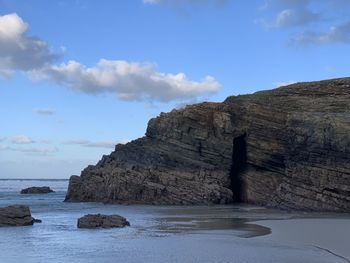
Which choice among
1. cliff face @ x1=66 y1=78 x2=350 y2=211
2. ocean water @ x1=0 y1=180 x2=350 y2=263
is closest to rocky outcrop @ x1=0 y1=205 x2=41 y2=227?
ocean water @ x1=0 y1=180 x2=350 y2=263

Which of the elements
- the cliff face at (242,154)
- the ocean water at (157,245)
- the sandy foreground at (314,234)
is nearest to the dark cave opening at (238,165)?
the cliff face at (242,154)

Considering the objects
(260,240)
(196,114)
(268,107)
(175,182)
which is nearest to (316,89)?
(268,107)

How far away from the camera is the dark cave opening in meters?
52.3

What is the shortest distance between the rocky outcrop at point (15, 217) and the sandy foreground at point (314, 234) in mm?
13010

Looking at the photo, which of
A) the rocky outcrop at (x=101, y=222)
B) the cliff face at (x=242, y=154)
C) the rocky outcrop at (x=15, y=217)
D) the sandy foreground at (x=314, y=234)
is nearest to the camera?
the sandy foreground at (x=314, y=234)

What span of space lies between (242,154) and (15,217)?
27.2 meters

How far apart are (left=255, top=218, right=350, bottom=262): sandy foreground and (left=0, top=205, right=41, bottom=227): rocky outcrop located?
13010mm

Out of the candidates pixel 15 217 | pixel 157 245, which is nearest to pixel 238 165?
pixel 15 217

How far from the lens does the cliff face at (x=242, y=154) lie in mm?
42938

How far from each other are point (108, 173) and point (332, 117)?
23747 millimetres

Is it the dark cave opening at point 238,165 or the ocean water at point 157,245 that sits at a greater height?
the dark cave opening at point 238,165

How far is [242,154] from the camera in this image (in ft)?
173

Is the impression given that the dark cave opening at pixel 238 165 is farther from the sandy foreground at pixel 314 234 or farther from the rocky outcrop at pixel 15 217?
the rocky outcrop at pixel 15 217

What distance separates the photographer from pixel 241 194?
53.4 metres
